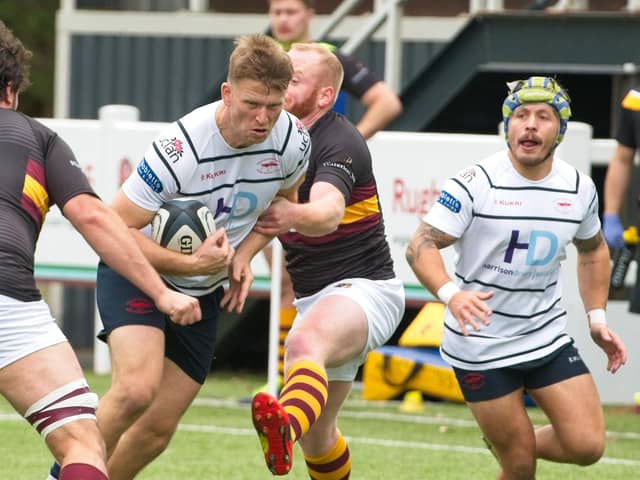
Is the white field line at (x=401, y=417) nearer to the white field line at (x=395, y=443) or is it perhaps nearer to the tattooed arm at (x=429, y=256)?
the white field line at (x=395, y=443)

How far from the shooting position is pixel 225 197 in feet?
21.9

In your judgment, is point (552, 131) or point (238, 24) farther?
point (238, 24)

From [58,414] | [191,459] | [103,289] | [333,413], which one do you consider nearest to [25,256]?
[58,414]

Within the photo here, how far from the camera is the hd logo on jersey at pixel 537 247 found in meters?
6.99

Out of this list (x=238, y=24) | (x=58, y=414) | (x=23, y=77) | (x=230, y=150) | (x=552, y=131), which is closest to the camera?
(x=58, y=414)

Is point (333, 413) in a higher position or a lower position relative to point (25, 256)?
lower

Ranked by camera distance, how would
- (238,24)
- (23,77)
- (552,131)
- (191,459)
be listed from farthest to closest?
(238,24), (191,459), (552,131), (23,77)

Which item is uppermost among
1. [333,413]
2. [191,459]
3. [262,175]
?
[262,175]

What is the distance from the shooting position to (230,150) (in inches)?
259

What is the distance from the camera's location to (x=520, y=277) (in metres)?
7.01

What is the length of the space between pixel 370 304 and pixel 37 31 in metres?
17.9

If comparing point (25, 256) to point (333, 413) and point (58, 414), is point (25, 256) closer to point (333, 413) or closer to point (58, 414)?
point (58, 414)

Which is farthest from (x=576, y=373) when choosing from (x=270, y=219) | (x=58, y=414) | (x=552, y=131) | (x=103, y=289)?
(x=58, y=414)

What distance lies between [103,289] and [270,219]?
0.74 meters
